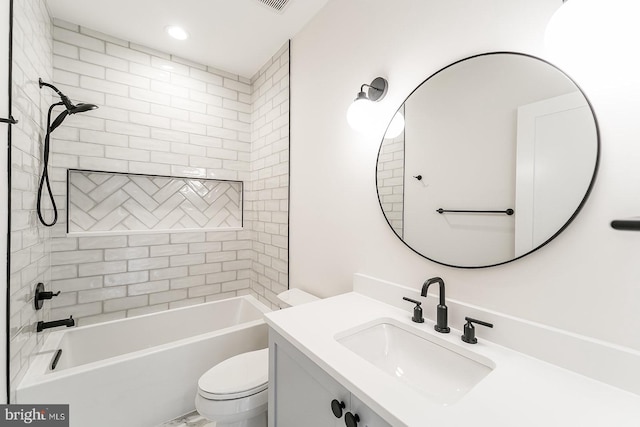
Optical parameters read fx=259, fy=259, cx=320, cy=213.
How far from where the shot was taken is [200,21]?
1890 mm

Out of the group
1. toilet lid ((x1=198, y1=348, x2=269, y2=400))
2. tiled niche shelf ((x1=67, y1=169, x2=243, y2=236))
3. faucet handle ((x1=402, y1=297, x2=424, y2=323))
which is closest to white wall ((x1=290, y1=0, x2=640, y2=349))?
faucet handle ((x1=402, y1=297, x2=424, y2=323))

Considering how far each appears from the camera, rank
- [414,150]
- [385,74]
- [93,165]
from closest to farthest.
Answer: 1. [414,150]
2. [385,74]
3. [93,165]

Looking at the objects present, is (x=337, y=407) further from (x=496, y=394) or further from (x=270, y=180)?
(x=270, y=180)

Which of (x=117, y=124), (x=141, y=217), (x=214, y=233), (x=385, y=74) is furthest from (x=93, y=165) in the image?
(x=385, y=74)

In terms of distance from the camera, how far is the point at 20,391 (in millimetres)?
1271

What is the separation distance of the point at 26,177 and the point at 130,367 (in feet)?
3.93

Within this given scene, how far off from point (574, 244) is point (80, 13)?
10.2 feet

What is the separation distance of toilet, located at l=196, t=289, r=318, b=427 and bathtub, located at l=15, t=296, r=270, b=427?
1.31 feet

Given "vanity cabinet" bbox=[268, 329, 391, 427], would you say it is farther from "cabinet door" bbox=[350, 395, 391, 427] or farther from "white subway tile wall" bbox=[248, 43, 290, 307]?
"white subway tile wall" bbox=[248, 43, 290, 307]

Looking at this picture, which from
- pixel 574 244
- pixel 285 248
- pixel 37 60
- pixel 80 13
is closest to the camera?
pixel 574 244

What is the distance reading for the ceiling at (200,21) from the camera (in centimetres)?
175

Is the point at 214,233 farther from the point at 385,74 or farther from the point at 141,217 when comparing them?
the point at 385,74

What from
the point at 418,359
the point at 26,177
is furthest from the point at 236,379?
the point at 26,177

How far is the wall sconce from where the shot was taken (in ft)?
4.44
